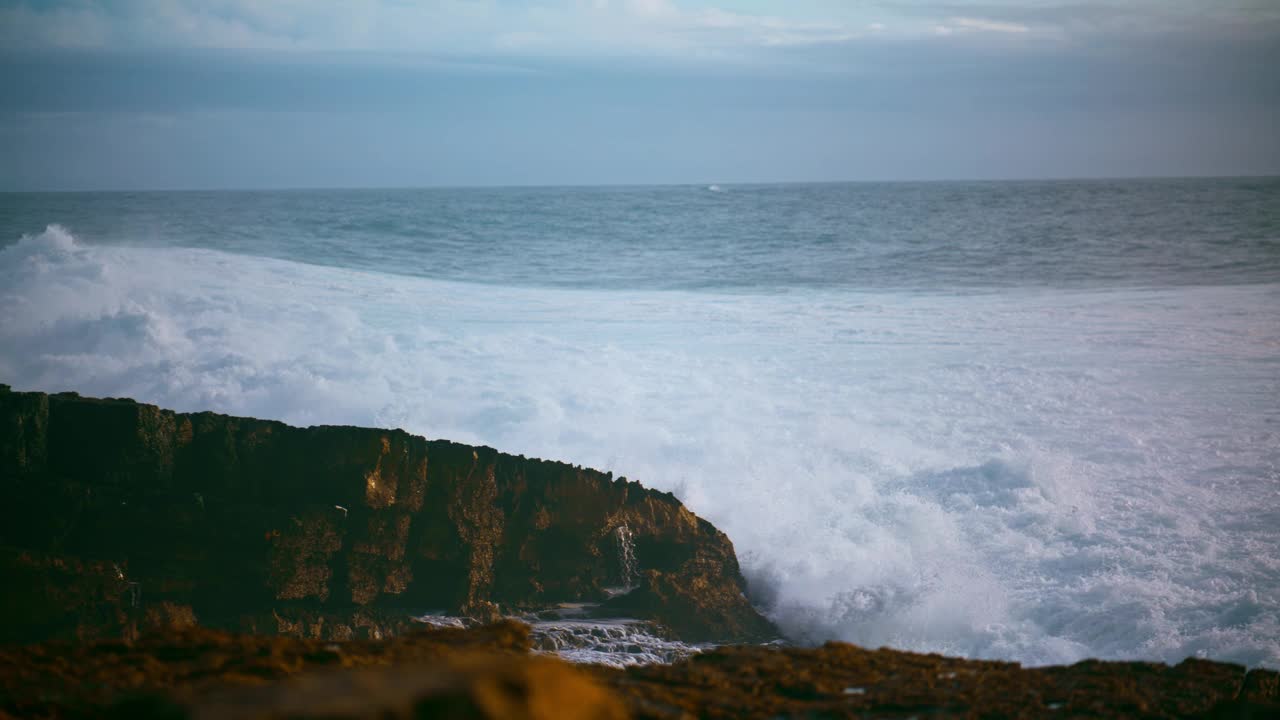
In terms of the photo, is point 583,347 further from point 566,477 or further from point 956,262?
point 956,262

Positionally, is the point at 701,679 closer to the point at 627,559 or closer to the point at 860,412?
Answer: the point at 627,559

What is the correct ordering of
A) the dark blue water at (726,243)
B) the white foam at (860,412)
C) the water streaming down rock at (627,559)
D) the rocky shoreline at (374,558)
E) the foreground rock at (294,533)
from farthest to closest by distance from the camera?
the dark blue water at (726,243)
the white foam at (860,412)
the water streaming down rock at (627,559)
the foreground rock at (294,533)
the rocky shoreline at (374,558)

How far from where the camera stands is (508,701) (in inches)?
60.7

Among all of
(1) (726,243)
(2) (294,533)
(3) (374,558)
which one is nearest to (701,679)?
(3) (374,558)

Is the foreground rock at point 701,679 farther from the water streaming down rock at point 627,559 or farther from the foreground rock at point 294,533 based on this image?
the water streaming down rock at point 627,559

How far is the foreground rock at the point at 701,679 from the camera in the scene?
234 cm

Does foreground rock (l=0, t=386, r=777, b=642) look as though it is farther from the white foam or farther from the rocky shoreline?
the white foam

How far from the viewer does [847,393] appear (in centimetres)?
1032

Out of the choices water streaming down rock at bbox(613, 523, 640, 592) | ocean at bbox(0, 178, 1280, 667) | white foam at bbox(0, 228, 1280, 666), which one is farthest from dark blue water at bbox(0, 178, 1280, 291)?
water streaming down rock at bbox(613, 523, 640, 592)

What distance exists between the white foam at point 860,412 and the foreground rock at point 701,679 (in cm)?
327

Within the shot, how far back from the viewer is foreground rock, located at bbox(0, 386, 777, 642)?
199 inches

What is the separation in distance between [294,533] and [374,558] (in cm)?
50

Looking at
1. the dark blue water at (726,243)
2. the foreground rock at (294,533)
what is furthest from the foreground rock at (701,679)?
the dark blue water at (726,243)

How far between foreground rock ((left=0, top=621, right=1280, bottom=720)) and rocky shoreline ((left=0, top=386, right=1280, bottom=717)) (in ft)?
0.05
